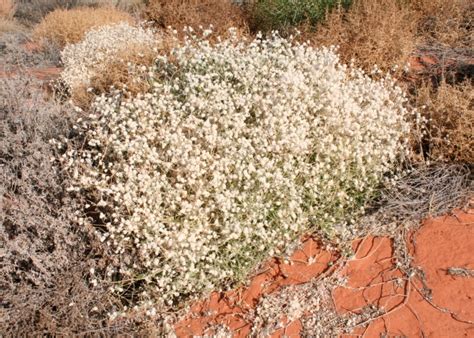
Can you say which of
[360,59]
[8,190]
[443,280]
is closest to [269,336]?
[443,280]

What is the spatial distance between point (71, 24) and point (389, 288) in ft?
25.2

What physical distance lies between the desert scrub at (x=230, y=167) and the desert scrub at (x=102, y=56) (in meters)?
1.36

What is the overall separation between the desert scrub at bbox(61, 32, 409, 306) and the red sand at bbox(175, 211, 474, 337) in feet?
0.64

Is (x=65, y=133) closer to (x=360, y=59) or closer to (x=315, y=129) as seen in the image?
(x=315, y=129)

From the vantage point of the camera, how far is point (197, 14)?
764 centimetres

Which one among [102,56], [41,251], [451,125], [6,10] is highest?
[102,56]

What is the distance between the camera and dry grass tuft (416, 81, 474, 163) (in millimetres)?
4141

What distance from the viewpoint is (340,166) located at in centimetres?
399

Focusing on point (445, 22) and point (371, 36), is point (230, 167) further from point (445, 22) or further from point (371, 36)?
point (445, 22)

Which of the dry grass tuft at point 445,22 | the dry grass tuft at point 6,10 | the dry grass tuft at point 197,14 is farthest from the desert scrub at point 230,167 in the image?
the dry grass tuft at point 6,10

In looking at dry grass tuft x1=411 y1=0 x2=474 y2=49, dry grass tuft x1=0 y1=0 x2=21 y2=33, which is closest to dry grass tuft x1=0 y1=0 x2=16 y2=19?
dry grass tuft x1=0 y1=0 x2=21 y2=33

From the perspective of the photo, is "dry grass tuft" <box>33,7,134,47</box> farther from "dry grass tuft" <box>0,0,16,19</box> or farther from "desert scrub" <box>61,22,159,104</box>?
"dry grass tuft" <box>0,0,16,19</box>

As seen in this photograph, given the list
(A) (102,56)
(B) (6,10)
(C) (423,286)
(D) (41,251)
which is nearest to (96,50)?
(A) (102,56)

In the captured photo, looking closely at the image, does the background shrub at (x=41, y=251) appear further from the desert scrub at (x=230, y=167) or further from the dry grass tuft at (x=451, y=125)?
the dry grass tuft at (x=451, y=125)
